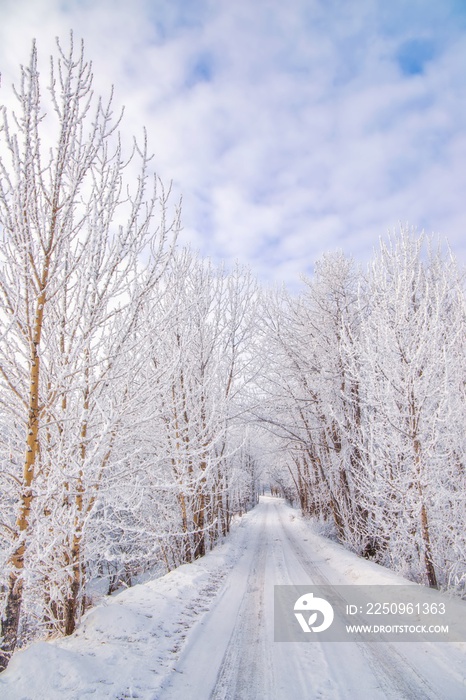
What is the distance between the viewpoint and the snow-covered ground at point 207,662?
297 cm

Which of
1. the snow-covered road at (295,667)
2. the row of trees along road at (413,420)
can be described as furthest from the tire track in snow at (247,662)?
the row of trees along road at (413,420)

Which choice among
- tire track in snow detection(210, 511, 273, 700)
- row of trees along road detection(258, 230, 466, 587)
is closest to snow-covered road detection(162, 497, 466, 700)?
tire track in snow detection(210, 511, 273, 700)

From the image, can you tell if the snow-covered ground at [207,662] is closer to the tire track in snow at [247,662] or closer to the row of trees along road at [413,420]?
the tire track in snow at [247,662]

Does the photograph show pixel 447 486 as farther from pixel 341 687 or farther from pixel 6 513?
pixel 6 513

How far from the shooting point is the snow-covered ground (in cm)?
297

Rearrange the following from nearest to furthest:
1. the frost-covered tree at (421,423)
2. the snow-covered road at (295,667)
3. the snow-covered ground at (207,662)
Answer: the snow-covered ground at (207,662) < the snow-covered road at (295,667) < the frost-covered tree at (421,423)

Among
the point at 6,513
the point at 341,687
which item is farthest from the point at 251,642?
the point at 6,513

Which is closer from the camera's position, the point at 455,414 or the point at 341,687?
the point at 341,687

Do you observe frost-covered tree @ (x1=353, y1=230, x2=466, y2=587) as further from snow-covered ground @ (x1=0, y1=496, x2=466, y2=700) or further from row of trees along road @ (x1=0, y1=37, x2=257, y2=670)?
row of trees along road @ (x1=0, y1=37, x2=257, y2=670)

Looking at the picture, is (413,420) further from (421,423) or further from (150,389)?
(150,389)

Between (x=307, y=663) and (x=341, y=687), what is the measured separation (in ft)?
1.82

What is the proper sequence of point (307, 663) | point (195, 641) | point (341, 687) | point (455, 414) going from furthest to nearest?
point (455, 414), point (195, 641), point (307, 663), point (341, 687)

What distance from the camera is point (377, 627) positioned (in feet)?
15.8

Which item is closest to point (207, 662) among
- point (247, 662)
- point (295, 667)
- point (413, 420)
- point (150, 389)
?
point (247, 662)
